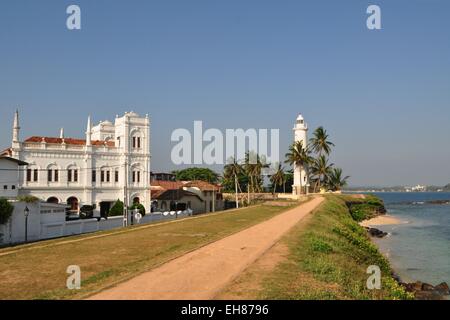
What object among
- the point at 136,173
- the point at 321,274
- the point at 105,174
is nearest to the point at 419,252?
the point at 321,274

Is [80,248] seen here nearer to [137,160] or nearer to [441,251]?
[441,251]

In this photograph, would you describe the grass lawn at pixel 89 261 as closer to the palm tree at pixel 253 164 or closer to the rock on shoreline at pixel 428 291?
the rock on shoreline at pixel 428 291

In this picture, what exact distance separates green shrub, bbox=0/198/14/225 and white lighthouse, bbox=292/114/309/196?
162ft

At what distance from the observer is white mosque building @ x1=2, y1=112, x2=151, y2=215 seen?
39.8 meters

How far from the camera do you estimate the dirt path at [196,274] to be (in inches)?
399

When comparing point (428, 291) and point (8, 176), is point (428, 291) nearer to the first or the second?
point (428, 291)

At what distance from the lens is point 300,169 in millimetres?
68938

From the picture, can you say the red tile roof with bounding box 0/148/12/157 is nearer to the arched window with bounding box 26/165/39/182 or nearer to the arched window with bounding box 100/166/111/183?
the arched window with bounding box 26/165/39/182

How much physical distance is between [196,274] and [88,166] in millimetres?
34075

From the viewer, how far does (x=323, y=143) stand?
229ft

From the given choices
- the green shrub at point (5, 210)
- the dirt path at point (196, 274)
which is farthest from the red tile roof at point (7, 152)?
the dirt path at point (196, 274)

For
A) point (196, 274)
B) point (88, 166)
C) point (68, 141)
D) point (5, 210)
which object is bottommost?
point (196, 274)

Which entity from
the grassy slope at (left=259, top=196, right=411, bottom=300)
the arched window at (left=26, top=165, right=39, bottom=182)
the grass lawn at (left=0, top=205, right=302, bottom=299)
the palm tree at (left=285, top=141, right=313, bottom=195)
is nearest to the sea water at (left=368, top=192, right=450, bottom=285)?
the grassy slope at (left=259, top=196, right=411, bottom=300)
